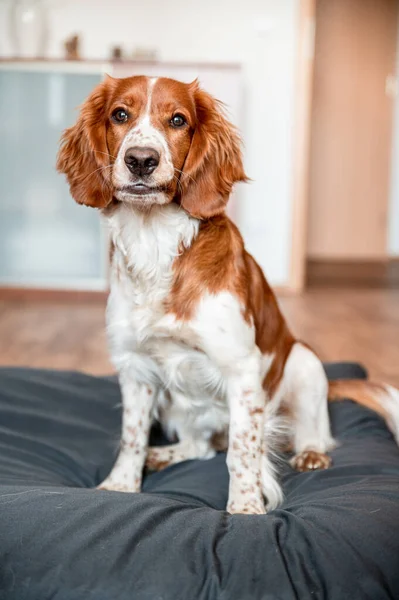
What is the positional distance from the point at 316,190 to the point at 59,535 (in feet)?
23.6

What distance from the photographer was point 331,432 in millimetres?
2439

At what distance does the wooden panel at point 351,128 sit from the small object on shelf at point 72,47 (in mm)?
3167

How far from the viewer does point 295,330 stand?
4691mm

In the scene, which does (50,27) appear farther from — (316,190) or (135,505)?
(135,505)

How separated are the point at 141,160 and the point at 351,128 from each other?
7.02 meters

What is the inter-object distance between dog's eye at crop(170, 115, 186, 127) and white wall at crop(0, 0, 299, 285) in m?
4.31

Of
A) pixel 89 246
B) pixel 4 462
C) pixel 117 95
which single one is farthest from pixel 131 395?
pixel 89 246

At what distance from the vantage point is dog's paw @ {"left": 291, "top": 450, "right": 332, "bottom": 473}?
217cm

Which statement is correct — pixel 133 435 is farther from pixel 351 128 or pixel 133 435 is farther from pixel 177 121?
pixel 351 128

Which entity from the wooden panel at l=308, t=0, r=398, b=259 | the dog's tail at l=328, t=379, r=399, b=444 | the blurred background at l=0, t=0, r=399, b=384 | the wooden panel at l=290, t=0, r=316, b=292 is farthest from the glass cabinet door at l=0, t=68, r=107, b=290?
the dog's tail at l=328, t=379, r=399, b=444

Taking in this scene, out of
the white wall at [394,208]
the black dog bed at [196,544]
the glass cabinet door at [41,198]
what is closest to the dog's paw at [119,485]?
the black dog bed at [196,544]

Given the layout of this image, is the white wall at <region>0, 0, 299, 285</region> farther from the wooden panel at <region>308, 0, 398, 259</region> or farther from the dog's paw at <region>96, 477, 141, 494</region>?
the dog's paw at <region>96, 477, 141, 494</region>

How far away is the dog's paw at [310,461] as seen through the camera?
7.12ft

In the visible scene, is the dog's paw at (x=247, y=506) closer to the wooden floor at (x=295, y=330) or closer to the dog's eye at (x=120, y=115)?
the dog's eye at (x=120, y=115)
